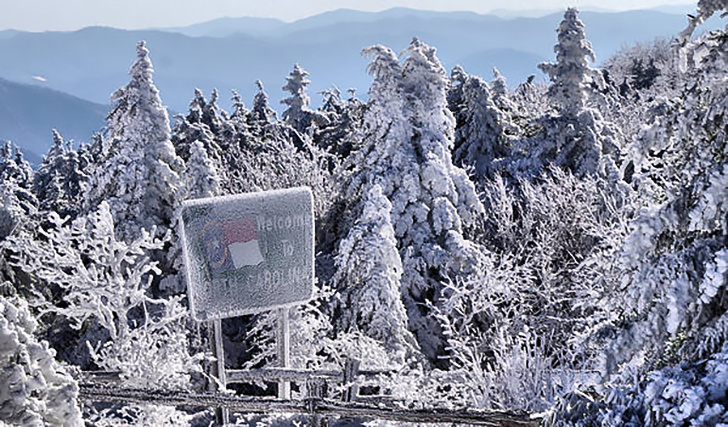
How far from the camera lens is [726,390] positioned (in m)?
2.64

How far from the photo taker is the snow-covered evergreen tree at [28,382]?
3047 millimetres

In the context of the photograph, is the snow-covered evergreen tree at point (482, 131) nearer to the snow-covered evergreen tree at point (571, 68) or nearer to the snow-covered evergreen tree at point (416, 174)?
the snow-covered evergreen tree at point (571, 68)

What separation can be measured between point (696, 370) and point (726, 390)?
30 cm

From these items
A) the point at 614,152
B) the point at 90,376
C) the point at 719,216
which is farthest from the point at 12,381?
the point at 614,152

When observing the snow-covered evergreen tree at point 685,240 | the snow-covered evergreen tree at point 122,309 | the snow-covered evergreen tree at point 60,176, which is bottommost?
the snow-covered evergreen tree at point 60,176

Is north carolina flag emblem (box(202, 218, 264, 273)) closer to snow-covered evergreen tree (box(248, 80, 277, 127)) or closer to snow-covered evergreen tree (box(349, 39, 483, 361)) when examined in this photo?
snow-covered evergreen tree (box(349, 39, 483, 361))

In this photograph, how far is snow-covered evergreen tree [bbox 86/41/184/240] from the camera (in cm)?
1514

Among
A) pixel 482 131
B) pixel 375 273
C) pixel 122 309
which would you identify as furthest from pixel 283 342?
pixel 482 131

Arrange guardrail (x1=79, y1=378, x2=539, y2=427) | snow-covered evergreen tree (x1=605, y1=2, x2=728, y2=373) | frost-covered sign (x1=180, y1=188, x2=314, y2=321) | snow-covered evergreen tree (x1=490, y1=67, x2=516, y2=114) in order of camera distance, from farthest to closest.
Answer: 1. snow-covered evergreen tree (x1=490, y1=67, x2=516, y2=114)
2. frost-covered sign (x1=180, y1=188, x2=314, y2=321)
3. guardrail (x1=79, y1=378, x2=539, y2=427)
4. snow-covered evergreen tree (x1=605, y1=2, x2=728, y2=373)

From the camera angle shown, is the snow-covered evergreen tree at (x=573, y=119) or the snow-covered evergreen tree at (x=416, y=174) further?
the snow-covered evergreen tree at (x=573, y=119)

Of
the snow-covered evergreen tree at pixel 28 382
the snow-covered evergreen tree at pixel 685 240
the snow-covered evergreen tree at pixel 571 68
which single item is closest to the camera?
the snow-covered evergreen tree at pixel 28 382

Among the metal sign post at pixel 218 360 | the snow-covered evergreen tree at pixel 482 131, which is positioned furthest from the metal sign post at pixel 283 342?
the snow-covered evergreen tree at pixel 482 131

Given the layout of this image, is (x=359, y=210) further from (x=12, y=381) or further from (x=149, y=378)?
(x=12, y=381)

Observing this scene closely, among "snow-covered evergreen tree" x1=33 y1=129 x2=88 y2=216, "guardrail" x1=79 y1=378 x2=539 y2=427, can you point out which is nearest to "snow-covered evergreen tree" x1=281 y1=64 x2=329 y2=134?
"snow-covered evergreen tree" x1=33 y1=129 x2=88 y2=216
